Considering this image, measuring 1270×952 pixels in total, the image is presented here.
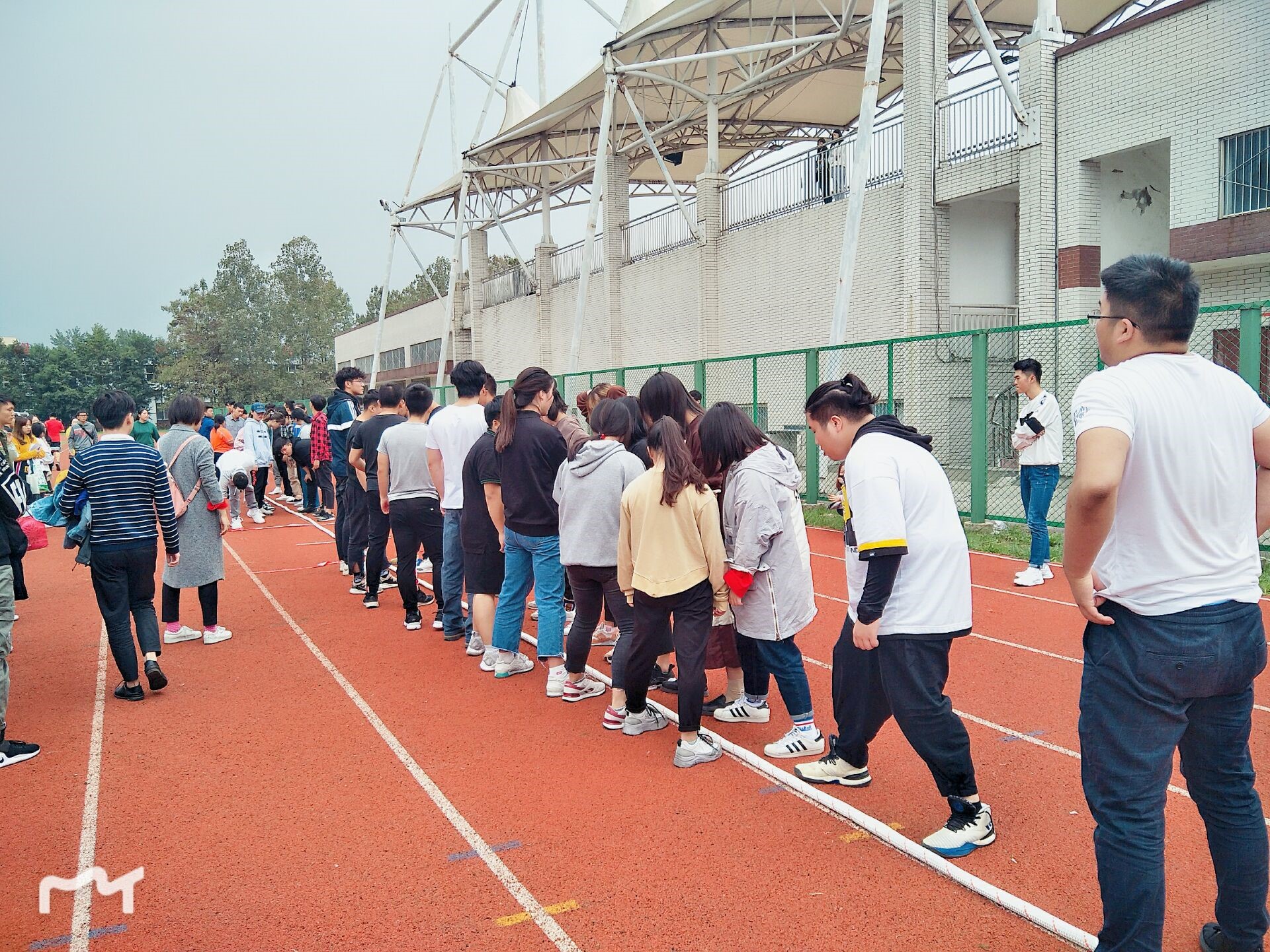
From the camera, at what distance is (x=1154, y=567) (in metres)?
2.48

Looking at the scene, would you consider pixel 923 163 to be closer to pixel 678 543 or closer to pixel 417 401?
pixel 417 401

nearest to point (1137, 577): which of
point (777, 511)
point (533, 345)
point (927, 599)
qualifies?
point (927, 599)

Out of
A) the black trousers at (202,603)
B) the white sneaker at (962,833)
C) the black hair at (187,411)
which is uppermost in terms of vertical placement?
the black hair at (187,411)

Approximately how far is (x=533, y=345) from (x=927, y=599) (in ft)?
92.5

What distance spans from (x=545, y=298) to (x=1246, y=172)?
21.1 metres

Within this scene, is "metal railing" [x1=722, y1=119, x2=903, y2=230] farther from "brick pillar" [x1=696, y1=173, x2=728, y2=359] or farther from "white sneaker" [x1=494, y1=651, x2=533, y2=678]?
"white sneaker" [x1=494, y1=651, x2=533, y2=678]

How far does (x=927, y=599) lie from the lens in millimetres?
3486

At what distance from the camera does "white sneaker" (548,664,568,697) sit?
19.1 feet

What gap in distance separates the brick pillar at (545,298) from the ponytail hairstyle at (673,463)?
25650mm

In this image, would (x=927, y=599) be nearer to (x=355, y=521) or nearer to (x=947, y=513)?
(x=947, y=513)

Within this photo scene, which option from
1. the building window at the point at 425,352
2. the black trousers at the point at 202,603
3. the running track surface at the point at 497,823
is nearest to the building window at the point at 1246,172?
the running track surface at the point at 497,823

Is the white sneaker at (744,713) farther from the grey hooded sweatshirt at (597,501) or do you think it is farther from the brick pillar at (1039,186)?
the brick pillar at (1039,186)

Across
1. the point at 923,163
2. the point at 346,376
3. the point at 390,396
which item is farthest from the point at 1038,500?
the point at 923,163

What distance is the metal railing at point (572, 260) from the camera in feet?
90.7
